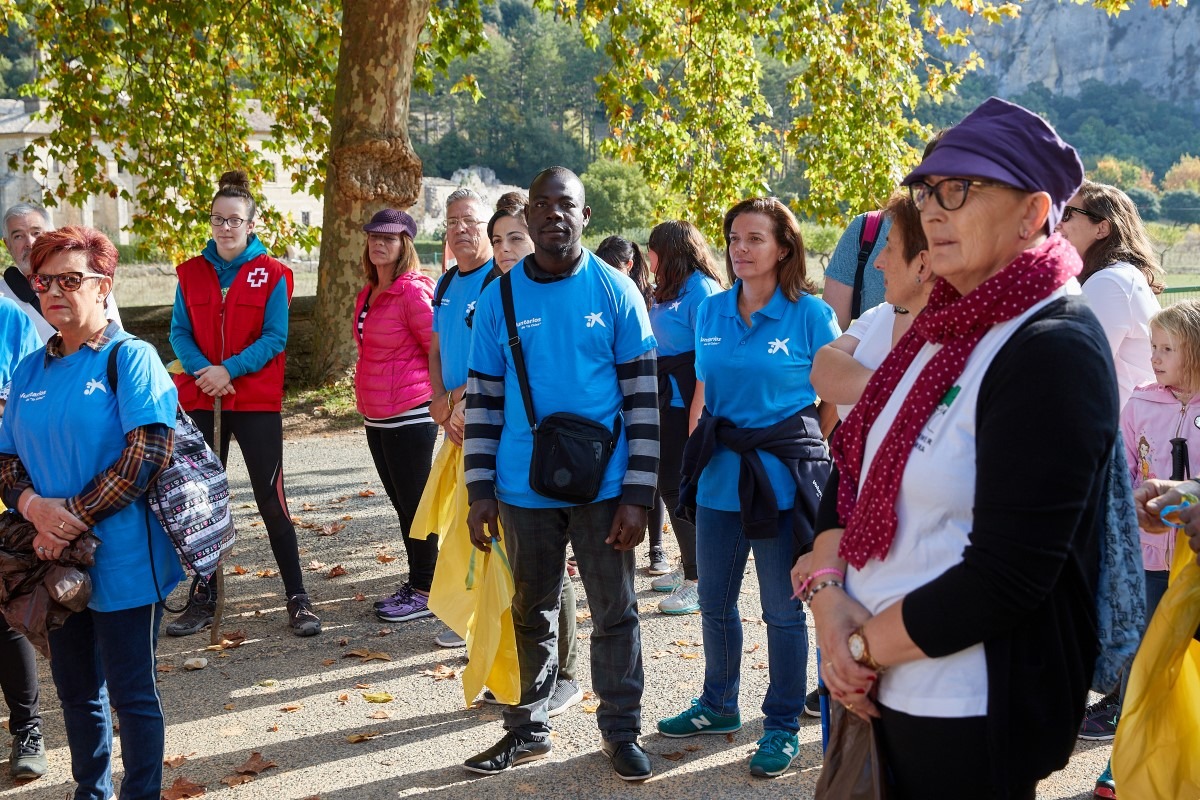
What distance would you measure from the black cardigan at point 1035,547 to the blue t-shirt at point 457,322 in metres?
3.83

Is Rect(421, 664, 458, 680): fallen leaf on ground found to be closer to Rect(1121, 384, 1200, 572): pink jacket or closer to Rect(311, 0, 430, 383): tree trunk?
Rect(1121, 384, 1200, 572): pink jacket

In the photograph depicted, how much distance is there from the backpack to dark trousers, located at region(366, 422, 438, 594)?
7.42 ft

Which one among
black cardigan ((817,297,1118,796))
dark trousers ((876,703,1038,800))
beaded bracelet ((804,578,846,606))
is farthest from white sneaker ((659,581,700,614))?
black cardigan ((817,297,1118,796))

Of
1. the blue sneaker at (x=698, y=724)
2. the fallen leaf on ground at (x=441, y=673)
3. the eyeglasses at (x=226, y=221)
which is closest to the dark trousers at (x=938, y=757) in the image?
the blue sneaker at (x=698, y=724)

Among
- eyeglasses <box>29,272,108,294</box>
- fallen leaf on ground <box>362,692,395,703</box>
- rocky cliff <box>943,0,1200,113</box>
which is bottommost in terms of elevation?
fallen leaf on ground <box>362,692,395,703</box>

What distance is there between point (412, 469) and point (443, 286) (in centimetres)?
106

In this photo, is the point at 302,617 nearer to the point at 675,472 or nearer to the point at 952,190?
the point at 675,472

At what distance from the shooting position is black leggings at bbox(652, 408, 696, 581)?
20.2 ft

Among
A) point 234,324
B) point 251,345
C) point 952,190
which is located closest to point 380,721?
point 251,345

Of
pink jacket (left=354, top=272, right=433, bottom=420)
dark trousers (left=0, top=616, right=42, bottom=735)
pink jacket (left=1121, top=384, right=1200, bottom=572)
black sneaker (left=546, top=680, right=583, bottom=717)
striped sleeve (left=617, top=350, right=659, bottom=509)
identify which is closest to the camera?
pink jacket (left=1121, top=384, right=1200, bottom=572)

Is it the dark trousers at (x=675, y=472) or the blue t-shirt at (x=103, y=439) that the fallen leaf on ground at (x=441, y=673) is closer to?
the dark trousers at (x=675, y=472)

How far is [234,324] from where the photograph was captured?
5.93 meters

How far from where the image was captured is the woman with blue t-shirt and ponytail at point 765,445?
13.5 feet

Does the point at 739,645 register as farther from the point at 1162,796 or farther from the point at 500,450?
the point at 1162,796
